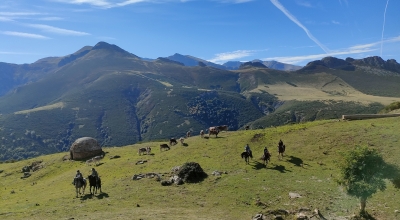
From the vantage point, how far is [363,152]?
26.0 m

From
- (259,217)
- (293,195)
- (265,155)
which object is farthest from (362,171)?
(265,155)

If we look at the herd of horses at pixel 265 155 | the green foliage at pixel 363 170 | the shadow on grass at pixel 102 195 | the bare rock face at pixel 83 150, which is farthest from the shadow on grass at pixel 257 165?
the bare rock face at pixel 83 150

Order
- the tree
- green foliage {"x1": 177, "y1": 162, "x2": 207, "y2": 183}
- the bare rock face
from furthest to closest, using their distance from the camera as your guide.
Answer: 1. the bare rock face
2. green foliage {"x1": 177, "y1": 162, "x2": 207, "y2": 183}
3. the tree

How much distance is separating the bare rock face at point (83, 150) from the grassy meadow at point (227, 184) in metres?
4.09

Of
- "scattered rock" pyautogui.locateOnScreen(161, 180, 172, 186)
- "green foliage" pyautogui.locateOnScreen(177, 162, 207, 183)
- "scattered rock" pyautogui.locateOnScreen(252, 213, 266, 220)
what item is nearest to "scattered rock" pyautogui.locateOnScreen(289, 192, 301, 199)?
"scattered rock" pyautogui.locateOnScreen(252, 213, 266, 220)

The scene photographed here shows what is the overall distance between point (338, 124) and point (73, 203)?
136ft

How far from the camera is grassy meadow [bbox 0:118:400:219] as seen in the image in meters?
26.6

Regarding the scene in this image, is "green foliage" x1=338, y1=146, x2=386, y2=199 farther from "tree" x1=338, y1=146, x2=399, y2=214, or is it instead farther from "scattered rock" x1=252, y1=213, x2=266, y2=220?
"scattered rock" x1=252, y1=213, x2=266, y2=220

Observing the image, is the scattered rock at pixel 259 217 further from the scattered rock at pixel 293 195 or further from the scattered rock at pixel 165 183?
the scattered rock at pixel 165 183

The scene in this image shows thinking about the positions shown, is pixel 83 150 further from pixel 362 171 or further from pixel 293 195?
pixel 362 171

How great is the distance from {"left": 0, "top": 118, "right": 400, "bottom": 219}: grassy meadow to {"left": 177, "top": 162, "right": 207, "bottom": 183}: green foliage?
1100mm

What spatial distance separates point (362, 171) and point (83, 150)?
52.3 metres

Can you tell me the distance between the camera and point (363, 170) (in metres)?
25.9

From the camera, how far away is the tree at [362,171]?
25.2 meters
